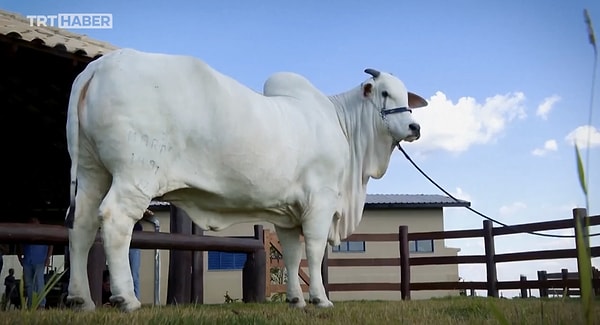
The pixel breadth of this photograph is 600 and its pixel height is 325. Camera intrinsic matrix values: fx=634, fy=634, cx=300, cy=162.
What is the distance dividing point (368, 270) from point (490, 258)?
8848mm

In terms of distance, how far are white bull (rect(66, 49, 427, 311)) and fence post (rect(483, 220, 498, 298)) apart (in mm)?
5229

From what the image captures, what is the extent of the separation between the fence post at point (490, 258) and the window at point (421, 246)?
29.3ft

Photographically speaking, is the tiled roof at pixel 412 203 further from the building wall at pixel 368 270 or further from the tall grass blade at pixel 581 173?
the tall grass blade at pixel 581 173

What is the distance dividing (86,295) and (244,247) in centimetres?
286

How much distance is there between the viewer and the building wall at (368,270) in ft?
58.0

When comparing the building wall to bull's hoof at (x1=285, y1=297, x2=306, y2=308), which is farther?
the building wall

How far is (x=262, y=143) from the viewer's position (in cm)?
415

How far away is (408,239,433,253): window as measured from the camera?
1875 centimetres

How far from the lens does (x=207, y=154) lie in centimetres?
388

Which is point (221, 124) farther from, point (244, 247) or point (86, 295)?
point (244, 247)

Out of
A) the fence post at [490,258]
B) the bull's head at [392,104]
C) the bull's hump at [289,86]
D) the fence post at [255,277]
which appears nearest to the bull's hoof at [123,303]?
the bull's hump at [289,86]

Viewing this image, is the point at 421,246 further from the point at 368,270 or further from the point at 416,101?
the point at 416,101

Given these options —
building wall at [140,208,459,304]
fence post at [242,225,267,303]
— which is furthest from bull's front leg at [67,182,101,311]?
building wall at [140,208,459,304]

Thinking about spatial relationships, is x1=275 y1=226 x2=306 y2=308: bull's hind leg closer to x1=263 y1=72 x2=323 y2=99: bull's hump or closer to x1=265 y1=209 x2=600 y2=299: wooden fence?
x1=263 y1=72 x2=323 y2=99: bull's hump
